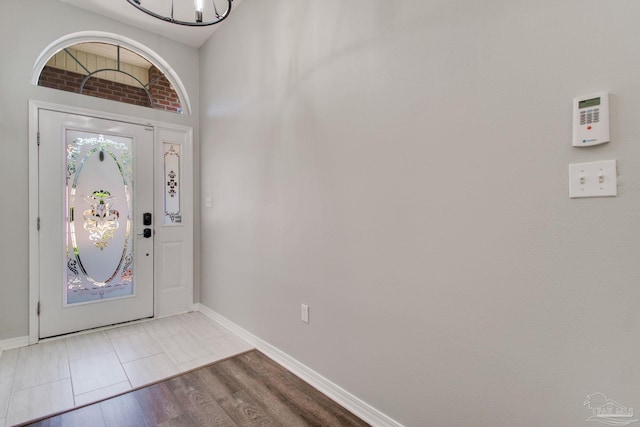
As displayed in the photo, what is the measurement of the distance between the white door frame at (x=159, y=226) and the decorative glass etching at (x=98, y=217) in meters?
0.23

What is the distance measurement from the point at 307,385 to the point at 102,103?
3300mm

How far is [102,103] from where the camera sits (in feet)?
10.1

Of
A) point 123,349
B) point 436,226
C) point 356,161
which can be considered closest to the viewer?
point 436,226

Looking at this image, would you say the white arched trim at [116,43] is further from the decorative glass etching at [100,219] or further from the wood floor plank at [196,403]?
the wood floor plank at [196,403]

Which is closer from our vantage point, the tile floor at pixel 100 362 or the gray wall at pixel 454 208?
the gray wall at pixel 454 208

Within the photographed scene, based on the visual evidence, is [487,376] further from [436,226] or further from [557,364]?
[436,226]

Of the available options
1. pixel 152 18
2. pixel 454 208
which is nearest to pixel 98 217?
pixel 152 18

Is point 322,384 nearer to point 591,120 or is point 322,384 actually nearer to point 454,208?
point 454,208

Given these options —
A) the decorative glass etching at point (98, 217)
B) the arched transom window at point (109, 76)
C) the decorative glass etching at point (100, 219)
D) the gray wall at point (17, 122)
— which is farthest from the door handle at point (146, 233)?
the arched transom window at point (109, 76)

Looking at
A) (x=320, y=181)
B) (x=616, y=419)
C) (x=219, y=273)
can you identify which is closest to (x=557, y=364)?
(x=616, y=419)

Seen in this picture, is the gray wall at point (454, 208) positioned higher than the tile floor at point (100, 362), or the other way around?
the gray wall at point (454, 208)

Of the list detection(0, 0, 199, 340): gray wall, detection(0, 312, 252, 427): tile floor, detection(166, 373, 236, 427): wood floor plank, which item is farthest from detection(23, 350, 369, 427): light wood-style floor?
detection(0, 0, 199, 340): gray wall

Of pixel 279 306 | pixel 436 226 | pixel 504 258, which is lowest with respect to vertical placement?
pixel 279 306

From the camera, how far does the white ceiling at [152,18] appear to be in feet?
9.32
